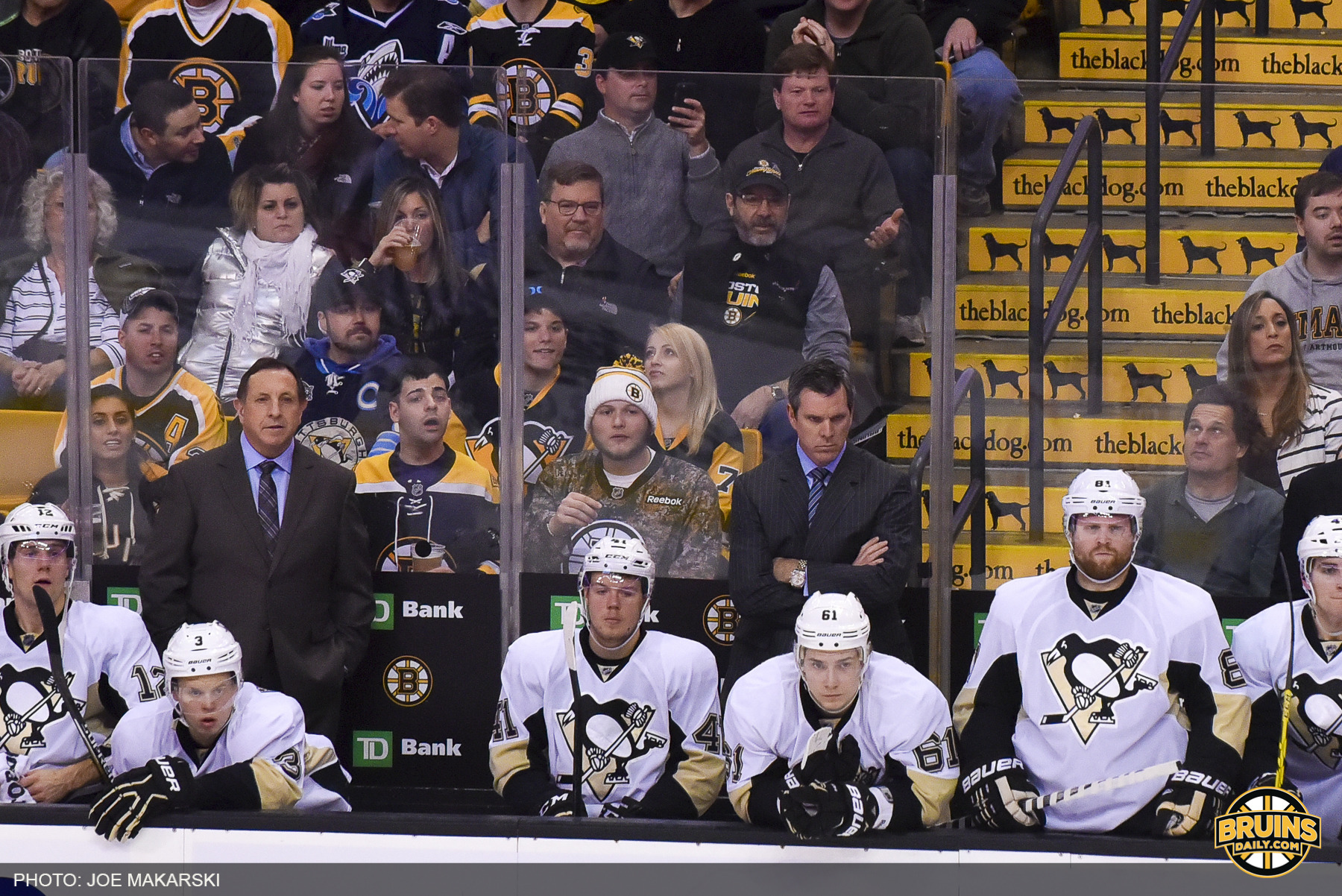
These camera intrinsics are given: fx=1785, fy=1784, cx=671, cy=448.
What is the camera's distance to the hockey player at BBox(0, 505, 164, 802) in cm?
518

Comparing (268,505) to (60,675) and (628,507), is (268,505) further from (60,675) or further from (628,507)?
(628,507)

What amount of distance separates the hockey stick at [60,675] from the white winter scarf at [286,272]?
111 cm

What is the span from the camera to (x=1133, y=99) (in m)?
5.37

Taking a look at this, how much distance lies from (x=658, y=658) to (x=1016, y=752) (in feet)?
3.44

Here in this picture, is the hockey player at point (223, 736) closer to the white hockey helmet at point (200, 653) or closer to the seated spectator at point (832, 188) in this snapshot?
the white hockey helmet at point (200, 653)

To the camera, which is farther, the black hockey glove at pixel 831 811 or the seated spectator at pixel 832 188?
the seated spectator at pixel 832 188

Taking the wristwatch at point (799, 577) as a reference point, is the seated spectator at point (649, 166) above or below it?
above

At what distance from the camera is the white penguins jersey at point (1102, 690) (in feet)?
15.7

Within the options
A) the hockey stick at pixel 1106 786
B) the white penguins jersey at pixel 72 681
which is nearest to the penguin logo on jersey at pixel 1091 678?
the hockey stick at pixel 1106 786

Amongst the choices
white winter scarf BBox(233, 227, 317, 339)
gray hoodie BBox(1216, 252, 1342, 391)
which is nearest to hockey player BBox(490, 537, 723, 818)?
white winter scarf BBox(233, 227, 317, 339)

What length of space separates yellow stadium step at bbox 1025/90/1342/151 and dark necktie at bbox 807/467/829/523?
3.89ft
